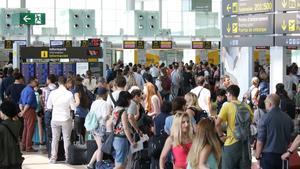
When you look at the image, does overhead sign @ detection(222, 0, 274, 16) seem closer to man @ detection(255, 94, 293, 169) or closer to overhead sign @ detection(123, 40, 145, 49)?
man @ detection(255, 94, 293, 169)

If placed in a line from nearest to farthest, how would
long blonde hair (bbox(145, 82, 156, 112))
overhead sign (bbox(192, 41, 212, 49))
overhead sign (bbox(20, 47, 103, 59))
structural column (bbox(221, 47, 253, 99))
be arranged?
long blonde hair (bbox(145, 82, 156, 112)), structural column (bbox(221, 47, 253, 99)), overhead sign (bbox(20, 47, 103, 59)), overhead sign (bbox(192, 41, 212, 49))

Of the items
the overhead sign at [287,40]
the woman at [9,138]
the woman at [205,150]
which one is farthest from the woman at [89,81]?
the woman at [205,150]

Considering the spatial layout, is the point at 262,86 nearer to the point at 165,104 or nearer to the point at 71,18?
the point at 165,104

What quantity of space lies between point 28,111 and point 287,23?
549 cm

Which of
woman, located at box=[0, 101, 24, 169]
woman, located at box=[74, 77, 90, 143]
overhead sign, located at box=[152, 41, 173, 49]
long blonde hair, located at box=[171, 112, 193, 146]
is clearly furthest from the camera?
overhead sign, located at box=[152, 41, 173, 49]

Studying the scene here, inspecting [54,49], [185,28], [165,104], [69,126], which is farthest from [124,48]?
[165,104]

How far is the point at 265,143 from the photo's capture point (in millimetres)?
8656

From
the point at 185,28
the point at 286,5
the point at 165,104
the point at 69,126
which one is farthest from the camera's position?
the point at 185,28

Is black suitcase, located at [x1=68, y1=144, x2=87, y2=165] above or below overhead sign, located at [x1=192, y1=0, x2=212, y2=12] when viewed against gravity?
below

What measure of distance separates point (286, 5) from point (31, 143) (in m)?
5.93

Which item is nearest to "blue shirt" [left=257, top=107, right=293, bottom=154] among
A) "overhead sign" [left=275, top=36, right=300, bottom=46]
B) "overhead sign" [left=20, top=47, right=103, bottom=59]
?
"overhead sign" [left=275, top=36, right=300, bottom=46]

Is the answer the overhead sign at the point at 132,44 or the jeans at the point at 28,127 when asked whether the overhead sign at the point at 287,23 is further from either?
the overhead sign at the point at 132,44

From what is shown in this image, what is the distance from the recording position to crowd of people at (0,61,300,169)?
23.9 feet

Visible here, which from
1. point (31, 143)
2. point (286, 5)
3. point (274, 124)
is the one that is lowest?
point (31, 143)
